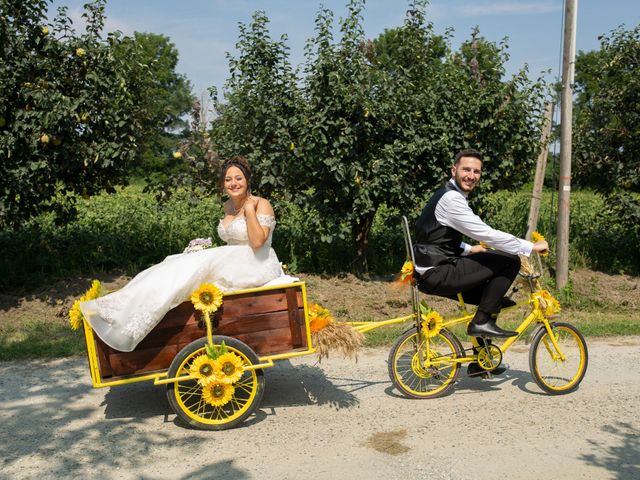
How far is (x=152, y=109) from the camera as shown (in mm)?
9461

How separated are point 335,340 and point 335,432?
69 cm

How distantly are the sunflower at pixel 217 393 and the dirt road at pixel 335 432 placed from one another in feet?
0.83

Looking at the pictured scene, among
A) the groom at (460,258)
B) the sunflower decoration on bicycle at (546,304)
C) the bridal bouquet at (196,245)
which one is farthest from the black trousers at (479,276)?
the bridal bouquet at (196,245)

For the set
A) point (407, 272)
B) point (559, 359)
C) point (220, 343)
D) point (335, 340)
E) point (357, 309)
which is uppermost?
point (407, 272)

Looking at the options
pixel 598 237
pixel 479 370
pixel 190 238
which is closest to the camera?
pixel 479 370

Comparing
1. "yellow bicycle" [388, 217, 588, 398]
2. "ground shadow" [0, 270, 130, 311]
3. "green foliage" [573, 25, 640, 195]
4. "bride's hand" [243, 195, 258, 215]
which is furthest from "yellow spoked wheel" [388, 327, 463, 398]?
"green foliage" [573, 25, 640, 195]

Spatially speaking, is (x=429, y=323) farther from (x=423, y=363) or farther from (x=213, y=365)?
(x=213, y=365)

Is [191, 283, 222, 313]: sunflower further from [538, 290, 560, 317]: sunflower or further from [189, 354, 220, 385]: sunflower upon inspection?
[538, 290, 560, 317]: sunflower

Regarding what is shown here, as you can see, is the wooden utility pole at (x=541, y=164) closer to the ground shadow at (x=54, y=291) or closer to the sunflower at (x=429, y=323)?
the sunflower at (x=429, y=323)

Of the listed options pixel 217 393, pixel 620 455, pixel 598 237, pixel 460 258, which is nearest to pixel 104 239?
pixel 217 393

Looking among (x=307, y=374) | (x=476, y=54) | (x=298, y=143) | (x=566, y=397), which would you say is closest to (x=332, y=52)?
(x=298, y=143)

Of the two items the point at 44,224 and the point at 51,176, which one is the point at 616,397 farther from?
the point at 44,224

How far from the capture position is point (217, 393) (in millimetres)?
4922

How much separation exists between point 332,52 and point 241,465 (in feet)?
21.4
